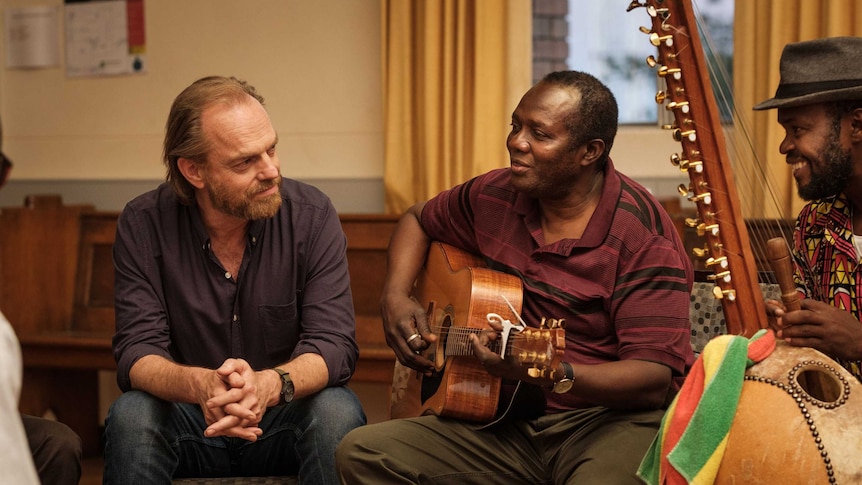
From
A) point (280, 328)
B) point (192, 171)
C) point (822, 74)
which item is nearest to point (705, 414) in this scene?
point (822, 74)

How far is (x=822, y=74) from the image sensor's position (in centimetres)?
237

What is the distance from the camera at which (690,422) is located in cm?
191

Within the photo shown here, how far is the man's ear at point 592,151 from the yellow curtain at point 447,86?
6.21ft

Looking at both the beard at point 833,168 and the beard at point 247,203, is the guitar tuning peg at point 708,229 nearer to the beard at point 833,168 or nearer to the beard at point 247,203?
the beard at point 833,168

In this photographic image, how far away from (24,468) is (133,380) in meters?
1.21

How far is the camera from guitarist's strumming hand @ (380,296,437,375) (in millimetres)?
2645

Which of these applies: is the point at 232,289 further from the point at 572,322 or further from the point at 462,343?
the point at 572,322

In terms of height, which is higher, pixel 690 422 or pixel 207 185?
pixel 207 185

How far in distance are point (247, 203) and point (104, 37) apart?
2.88 m

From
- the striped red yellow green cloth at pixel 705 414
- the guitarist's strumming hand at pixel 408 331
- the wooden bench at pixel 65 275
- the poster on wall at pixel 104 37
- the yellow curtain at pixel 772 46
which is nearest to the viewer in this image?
the striped red yellow green cloth at pixel 705 414

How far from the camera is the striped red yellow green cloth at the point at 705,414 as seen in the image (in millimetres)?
1878

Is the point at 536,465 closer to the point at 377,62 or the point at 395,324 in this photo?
the point at 395,324

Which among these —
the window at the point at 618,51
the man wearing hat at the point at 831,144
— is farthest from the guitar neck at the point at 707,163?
the window at the point at 618,51

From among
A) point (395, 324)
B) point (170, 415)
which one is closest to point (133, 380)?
point (170, 415)
